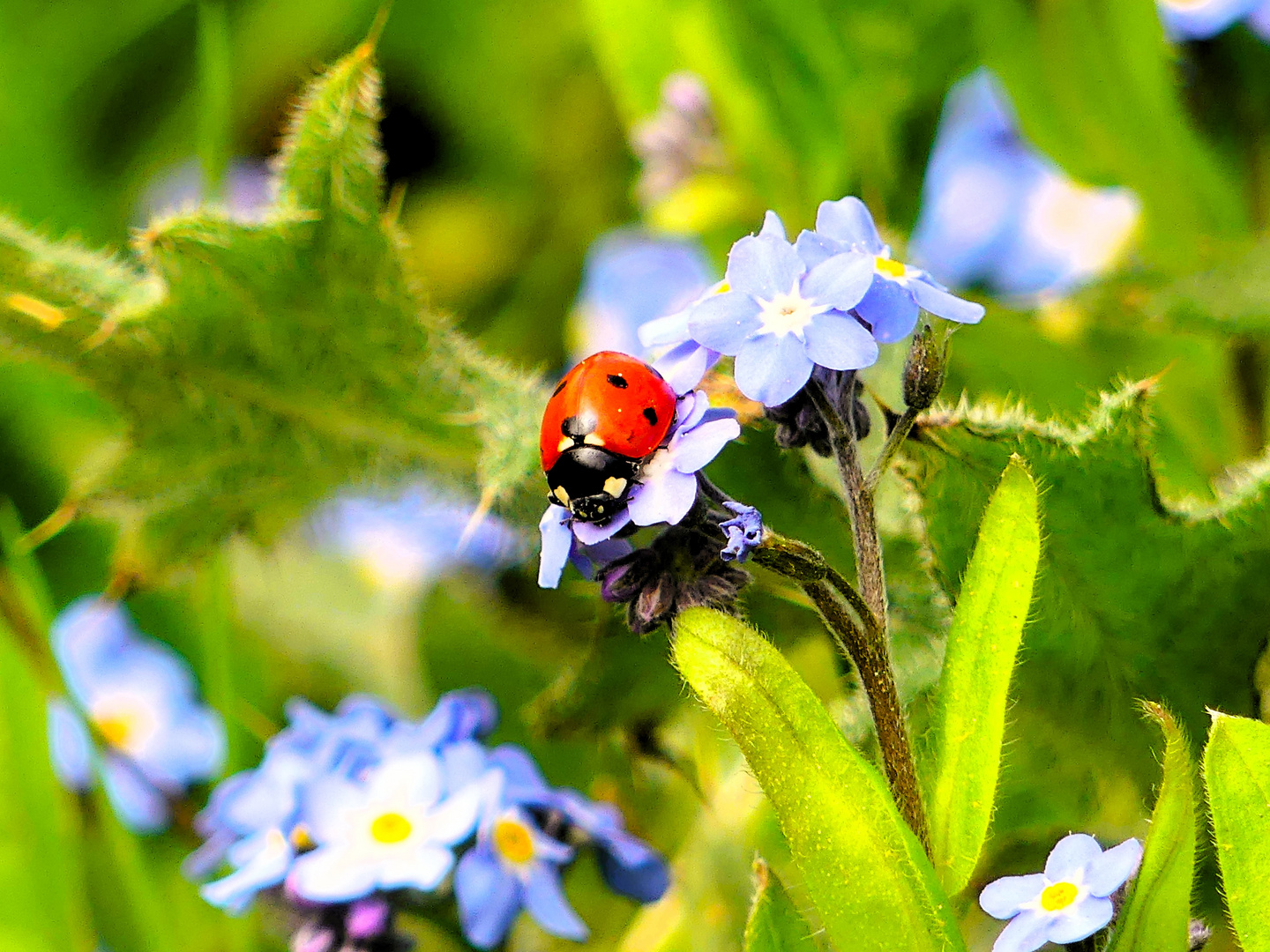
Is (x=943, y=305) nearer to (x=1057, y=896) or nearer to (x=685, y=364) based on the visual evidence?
(x=685, y=364)

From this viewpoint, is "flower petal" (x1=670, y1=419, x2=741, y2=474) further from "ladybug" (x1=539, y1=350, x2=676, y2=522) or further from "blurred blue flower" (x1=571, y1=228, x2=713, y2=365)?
"blurred blue flower" (x1=571, y1=228, x2=713, y2=365)

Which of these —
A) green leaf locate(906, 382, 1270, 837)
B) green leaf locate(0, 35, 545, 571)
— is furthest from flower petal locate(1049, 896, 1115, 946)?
green leaf locate(0, 35, 545, 571)

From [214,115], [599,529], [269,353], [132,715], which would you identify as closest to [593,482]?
[599,529]

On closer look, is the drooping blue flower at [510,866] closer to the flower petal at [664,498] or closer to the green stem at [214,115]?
the flower petal at [664,498]

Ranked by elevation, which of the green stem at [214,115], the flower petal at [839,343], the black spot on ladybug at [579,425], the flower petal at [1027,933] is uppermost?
the green stem at [214,115]

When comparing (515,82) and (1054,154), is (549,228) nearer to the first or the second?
(515,82)

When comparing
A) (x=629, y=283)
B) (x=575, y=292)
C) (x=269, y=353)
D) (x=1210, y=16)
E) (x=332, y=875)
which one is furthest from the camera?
(x=575, y=292)

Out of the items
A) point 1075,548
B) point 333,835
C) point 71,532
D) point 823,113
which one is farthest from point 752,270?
point 71,532

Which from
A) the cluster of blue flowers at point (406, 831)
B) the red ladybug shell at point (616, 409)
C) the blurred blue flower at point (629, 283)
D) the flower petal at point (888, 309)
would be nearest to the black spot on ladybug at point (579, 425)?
the red ladybug shell at point (616, 409)
